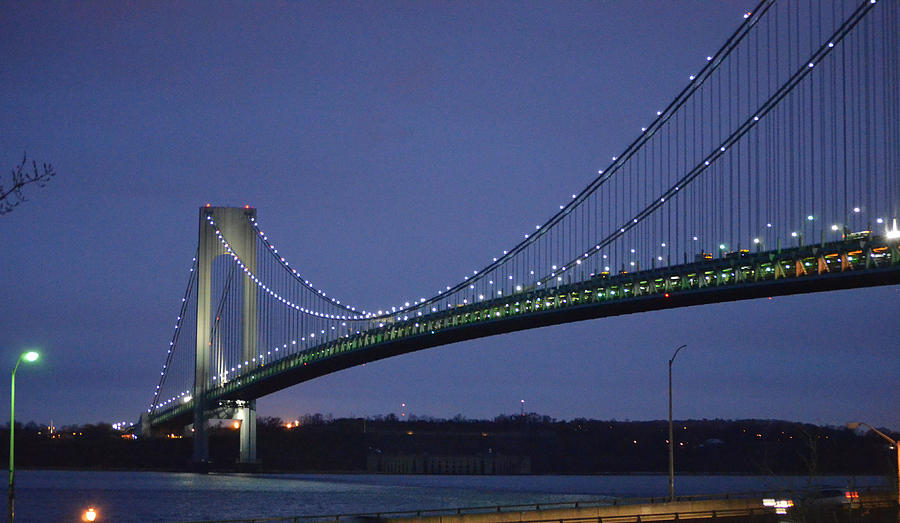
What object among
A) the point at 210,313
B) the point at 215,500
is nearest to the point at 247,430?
the point at 210,313

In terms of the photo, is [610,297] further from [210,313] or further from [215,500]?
[210,313]

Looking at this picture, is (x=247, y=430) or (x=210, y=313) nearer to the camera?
(x=247, y=430)

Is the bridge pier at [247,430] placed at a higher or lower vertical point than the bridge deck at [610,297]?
lower

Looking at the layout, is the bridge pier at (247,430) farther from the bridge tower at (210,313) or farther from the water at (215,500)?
the water at (215,500)

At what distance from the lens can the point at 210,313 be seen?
93.0m

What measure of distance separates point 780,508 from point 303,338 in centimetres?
4935

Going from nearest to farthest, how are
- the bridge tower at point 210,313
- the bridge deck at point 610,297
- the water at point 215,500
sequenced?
1. the bridge deck at point 610,297
2. the water at point 215,500
3. the bridge tower at point 210,313

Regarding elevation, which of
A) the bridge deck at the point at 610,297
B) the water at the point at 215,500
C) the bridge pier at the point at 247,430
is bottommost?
the water at the point at 215,500

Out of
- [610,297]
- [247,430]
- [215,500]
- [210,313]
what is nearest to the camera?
[610,297]

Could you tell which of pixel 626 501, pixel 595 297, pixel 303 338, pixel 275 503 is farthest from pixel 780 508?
pixel 303 338

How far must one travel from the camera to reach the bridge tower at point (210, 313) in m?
88.3

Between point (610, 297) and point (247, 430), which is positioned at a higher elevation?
point (610, 297)

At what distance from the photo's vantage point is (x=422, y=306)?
70.6m

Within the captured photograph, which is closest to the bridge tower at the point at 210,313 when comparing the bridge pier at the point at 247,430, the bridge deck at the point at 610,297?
the bridge pier at the point at 247,430
